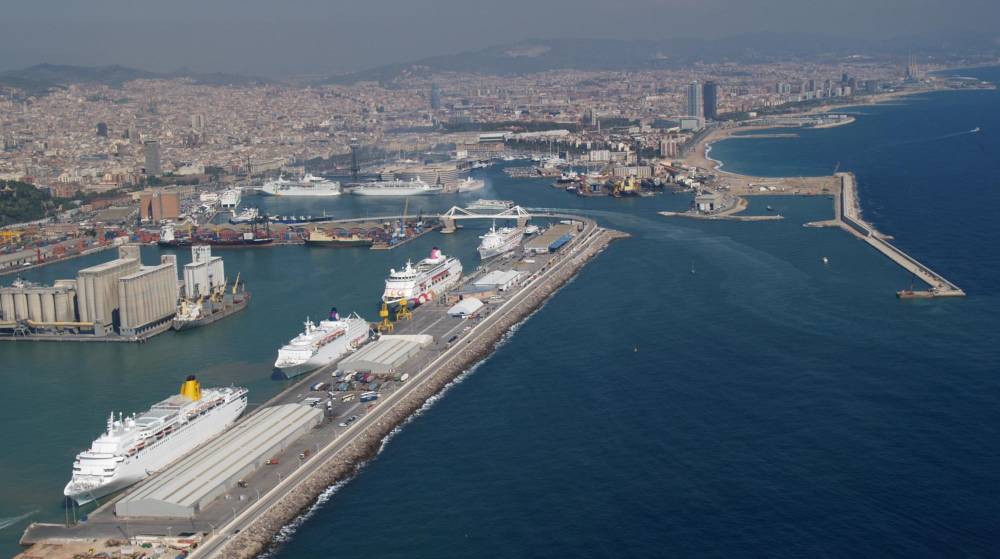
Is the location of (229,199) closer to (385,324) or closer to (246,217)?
(246,217)

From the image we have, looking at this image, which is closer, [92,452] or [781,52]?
[92,452]

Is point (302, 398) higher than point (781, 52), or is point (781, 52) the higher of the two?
point (781, 52)

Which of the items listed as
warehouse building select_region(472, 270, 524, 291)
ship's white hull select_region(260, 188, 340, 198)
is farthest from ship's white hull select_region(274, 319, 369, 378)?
ship's white hull select_region(260, 188, 340, 198)

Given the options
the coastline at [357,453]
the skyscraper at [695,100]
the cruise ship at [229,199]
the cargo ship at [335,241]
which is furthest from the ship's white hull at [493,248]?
the skyscraper at [695,100]

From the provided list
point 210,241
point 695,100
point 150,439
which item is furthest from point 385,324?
point 695,100

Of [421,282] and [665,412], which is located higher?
[421,282]

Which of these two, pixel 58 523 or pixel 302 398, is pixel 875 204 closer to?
pixel 302 398

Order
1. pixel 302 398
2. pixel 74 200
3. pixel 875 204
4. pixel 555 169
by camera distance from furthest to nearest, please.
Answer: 1. pixel 555 169
2. pixel 74 200
3. pixel 875 204
4. pixel 302 398

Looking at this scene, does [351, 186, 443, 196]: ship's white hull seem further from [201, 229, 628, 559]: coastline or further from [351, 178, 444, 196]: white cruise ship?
[201, 229, 628, 559]: coastline

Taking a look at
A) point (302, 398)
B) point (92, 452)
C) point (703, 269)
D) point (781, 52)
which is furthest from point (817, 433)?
point (781, 52)
